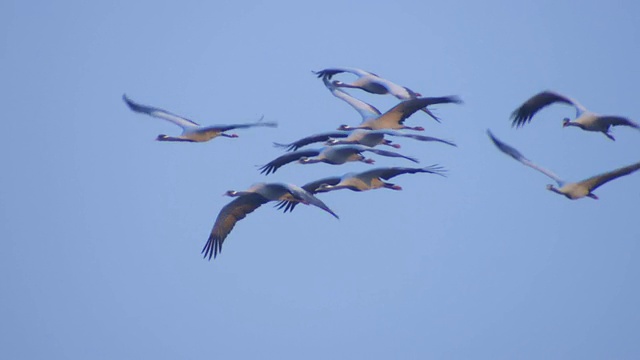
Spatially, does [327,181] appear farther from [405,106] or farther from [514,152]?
[514,152]

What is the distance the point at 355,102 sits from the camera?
84.5 ft

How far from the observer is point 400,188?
23078 mm

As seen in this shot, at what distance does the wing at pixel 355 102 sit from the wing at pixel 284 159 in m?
1.21

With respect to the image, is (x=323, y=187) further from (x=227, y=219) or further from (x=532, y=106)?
(x=532, y=106)

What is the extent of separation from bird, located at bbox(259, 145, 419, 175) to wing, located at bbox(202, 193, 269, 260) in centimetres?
85

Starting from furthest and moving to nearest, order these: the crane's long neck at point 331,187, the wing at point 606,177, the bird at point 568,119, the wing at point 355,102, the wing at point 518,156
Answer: the wing at point 355,102, the crane's long neck at point 331,187, the bird at point 568,119, the wing at point 518,156, the wing at point 606,177

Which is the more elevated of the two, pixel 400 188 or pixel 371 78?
pixel 371 78

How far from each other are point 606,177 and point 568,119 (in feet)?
6.59

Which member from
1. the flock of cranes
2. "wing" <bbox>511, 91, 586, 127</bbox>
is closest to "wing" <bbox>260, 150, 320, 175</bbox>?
the flock of cranes

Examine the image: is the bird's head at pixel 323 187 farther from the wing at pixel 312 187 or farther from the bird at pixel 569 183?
the bird at pixel 569 183

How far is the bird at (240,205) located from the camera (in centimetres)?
2225

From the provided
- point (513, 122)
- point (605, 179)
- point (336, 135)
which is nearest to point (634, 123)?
point (605, 179)

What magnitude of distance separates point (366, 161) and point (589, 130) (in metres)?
3.66

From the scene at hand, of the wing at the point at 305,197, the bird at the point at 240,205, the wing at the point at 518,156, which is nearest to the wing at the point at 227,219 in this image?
the bird at the point at 240,205
